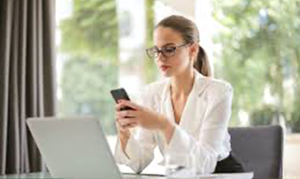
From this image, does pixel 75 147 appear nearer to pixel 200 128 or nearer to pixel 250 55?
pixel 200 128

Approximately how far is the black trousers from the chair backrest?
15cm

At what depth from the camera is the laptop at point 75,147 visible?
153 centimetres

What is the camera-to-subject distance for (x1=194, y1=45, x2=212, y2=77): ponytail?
2422 millimetres

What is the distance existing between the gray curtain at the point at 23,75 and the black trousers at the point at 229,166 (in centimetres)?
105

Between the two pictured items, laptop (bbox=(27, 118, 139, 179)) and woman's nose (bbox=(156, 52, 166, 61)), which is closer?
laptop (bbox=(27, 118, 139, 179))

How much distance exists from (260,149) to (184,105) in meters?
0.37

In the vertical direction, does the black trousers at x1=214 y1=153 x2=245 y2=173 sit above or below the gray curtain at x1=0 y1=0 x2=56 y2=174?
below

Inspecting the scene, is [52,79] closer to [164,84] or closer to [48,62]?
[48,62]

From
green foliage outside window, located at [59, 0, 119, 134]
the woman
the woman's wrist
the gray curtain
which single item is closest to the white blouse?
Answer: the woman

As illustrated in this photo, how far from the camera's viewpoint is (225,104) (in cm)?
210

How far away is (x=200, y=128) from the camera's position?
7.02ft

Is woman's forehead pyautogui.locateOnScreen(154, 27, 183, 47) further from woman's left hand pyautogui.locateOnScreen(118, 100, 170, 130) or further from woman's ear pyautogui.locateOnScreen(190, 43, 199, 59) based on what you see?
woman's left hand pyautogui.locateOnScreen(118, 100, 170, 130)

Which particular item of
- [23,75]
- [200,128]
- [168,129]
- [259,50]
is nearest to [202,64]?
[200,128]

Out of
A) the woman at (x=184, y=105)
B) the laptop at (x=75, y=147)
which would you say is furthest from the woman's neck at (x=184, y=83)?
the laptop at (x=75, y=147)
